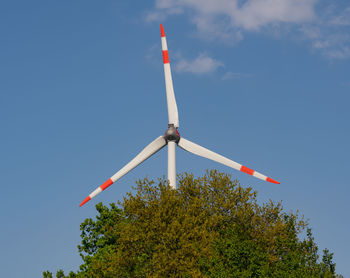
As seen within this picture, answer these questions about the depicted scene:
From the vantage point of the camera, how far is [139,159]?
85250mm

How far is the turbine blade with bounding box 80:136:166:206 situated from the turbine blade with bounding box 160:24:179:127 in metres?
4.15

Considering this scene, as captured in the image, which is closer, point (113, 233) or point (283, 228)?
point (283, 228)

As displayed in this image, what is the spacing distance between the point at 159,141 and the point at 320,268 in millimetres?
37641

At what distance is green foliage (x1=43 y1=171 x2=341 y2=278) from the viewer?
51.3 m

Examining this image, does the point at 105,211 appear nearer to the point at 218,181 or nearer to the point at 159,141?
the point at 159,141

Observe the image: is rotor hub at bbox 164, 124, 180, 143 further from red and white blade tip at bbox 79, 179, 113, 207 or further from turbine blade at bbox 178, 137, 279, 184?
red and white blade tip at bbox 79, 179, 113, 207

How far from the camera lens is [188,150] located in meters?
85.7

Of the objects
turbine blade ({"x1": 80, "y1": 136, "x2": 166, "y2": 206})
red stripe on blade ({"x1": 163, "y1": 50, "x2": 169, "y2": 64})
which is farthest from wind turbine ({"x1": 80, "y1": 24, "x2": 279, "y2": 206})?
red stripe on blade ({"x1": 163, "y1": 50, "x2": 169, "y2": 64})

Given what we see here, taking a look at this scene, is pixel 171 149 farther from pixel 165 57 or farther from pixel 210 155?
pixel 165 57

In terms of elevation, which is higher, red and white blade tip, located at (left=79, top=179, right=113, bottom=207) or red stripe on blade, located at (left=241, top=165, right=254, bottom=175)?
red stripe on blade, located at (left=241, top=165, right=254, bottom=175)

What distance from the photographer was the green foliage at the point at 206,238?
51.3 meters

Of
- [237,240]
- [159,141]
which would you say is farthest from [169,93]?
[237,240]

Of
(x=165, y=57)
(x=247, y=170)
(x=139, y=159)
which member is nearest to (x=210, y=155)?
(x=247, y=170)

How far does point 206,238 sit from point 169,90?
1265 inches
